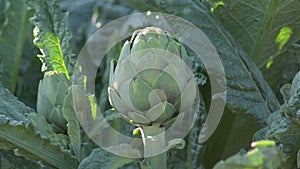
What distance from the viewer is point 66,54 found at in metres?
0.93

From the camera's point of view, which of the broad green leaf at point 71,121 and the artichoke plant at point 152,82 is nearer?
the artichoke plant at point 152,82

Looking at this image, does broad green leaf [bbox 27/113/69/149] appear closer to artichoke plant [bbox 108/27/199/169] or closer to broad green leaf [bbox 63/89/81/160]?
broad green leaf [bbox 63/89/81/160]

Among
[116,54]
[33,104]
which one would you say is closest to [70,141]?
[116,54]

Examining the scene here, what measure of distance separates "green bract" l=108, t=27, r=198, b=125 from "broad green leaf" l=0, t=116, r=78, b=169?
127 millimetres

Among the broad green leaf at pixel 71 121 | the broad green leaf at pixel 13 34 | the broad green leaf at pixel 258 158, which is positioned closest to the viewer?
the broad green leaf at pixel 258 158

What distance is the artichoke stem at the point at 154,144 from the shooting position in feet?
2.38

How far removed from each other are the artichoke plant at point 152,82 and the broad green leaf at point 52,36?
0.22 meters

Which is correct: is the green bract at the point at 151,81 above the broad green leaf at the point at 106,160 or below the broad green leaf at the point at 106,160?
above

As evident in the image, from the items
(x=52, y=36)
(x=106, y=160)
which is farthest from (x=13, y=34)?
(x=106, y=160)

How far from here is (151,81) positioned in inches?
27.1

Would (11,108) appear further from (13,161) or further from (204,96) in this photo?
(204,96)

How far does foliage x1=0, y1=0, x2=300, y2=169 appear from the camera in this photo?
780 millimetres

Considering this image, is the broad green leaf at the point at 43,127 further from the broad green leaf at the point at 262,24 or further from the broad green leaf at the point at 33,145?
the broad green leaf at the point at 262,24

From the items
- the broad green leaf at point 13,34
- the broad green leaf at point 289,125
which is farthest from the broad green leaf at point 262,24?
the broad green leaf at point 13,34
